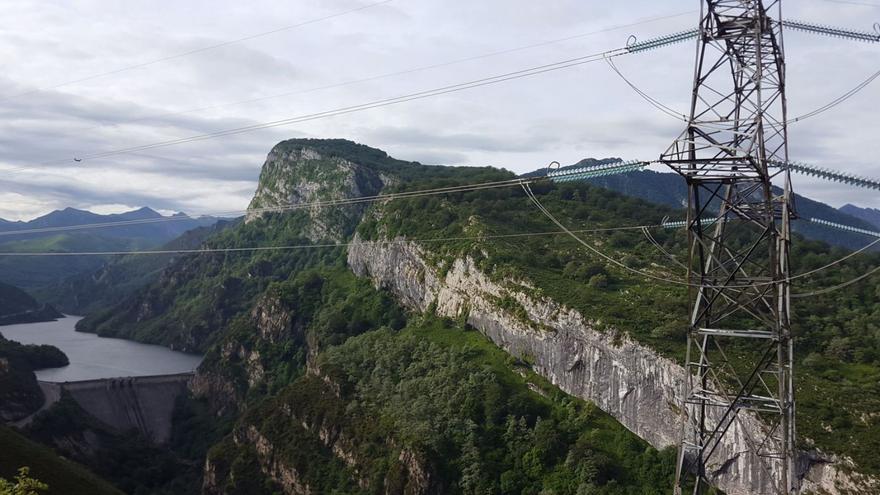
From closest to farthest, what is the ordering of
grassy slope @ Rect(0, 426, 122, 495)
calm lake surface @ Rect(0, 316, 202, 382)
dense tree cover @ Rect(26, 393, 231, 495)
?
1. grassy slope @ Rect(0, 426, 122, 495)
2. dense tree cover @ Rect(26, 393, 231, 495)
3. calm lake surface @ Rect(0, 316, 202, 382)

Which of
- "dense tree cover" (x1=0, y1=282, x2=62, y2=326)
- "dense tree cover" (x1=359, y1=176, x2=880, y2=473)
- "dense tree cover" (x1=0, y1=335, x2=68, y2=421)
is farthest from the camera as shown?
"dense tree cover" (x1=0, y1=282, x2=62, y2=326)

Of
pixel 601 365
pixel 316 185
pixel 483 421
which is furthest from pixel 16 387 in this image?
pixel 316 185

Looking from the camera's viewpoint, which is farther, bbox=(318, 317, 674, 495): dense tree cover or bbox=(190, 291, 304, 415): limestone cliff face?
bbox=(190, 291, 304, 415): limestone cliff face

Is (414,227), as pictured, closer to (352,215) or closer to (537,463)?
(537,463)

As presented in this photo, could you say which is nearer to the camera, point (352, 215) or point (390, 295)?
point (390, 295)

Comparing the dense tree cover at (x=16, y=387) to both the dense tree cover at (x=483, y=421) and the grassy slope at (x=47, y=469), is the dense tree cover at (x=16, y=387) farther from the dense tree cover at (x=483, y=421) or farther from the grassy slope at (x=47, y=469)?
the dense tree cover at (x=483, y=421)

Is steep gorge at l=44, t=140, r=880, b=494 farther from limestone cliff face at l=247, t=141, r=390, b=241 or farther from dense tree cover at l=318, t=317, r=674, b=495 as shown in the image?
limestone cliff face at l=247, t=141, r=390, b=241

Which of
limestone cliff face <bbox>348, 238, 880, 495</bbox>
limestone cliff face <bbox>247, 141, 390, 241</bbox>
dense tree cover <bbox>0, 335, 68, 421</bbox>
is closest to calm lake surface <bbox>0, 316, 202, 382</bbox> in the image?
dense tree cover <bbox>0, 335, 68, 421</bbox>

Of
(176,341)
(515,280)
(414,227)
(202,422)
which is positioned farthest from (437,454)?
(176,341)
